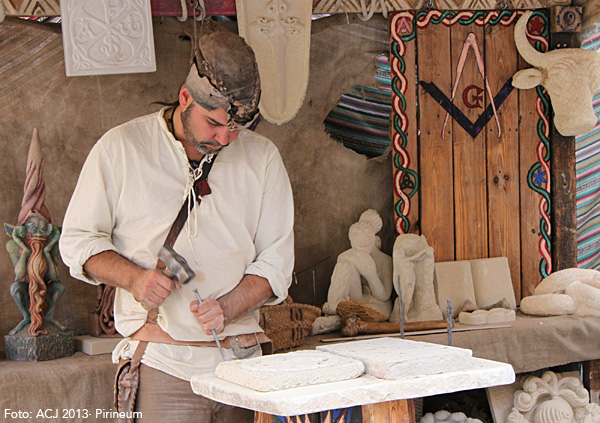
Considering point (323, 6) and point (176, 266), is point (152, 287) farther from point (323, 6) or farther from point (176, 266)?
point (323, 6)

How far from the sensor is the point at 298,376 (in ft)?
6.99

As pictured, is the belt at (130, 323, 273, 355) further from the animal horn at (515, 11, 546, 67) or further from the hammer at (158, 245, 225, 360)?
the animal horn at (515, 11, 546, 67)

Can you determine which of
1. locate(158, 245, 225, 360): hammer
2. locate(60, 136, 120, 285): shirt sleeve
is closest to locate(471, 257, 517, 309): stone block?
locate(158, 245, 225, 360): hammer

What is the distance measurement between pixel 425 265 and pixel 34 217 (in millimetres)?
2206

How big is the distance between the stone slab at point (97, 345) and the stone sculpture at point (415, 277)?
1.64m

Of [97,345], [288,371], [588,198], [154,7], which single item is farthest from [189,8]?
[588,198]

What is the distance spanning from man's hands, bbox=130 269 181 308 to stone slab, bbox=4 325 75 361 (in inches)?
49.2

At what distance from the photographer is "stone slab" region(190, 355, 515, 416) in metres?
1.98

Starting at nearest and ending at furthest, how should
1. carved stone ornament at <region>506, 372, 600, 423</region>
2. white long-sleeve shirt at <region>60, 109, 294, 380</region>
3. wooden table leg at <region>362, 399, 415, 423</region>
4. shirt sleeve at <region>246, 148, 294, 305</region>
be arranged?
wooden table leg at <region>362, 399, 415, 423</region>, white long-sleeve shirt at <region>60, 109, 294, 380</region>, shirt sleeve at <region>246, 148, 294, 305</region>, carved stone ornament at <region>506, 372, 600, 423</region>

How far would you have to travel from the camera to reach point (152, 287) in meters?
2.41

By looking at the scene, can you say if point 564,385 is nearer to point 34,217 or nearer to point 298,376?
point 298,376

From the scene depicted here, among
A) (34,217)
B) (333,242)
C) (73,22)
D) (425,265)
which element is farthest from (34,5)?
(425,265)

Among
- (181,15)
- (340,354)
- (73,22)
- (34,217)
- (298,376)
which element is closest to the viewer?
(298,376)

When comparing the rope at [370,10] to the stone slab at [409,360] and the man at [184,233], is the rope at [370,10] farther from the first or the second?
the stone slab at [409,360]
